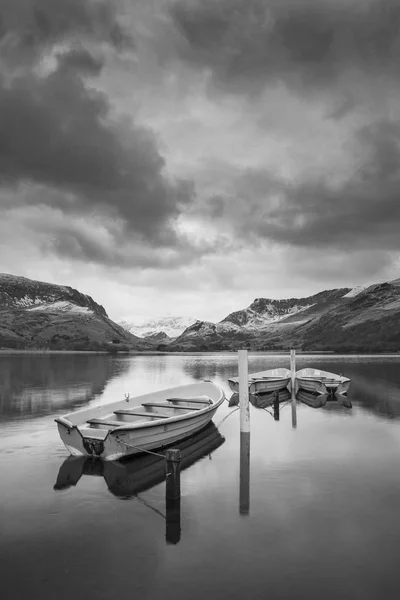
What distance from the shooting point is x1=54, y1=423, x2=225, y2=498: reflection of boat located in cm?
1698

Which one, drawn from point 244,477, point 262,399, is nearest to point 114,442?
point 244,477

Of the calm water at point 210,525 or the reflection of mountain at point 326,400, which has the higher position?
the calm water at point 210,525

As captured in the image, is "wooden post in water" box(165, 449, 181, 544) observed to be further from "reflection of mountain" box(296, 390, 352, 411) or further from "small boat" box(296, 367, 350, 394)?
"small boat" box(296, 367, 350, 394)

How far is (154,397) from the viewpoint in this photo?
2900 centimetres

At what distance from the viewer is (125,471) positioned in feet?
61.8

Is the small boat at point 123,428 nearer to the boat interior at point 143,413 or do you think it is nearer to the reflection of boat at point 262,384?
the boat interior at point 143,413

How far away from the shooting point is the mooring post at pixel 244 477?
14.8 meters

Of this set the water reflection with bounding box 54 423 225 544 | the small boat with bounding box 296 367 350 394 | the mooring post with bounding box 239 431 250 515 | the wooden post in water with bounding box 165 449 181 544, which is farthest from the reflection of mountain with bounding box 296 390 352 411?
the wooden post in water with bounding box 165 449 181 544

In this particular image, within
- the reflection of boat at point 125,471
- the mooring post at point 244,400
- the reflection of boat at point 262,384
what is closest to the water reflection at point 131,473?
the reflection of boat at point 125,471

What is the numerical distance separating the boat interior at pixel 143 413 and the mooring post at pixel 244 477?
4.27 metres

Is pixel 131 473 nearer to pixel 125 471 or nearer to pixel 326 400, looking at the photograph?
pixel 125 471

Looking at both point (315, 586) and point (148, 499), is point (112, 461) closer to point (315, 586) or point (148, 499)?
point (148, 499)

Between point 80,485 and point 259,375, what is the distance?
128 feet

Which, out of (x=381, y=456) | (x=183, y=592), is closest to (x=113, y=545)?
(x=183, y=592)
